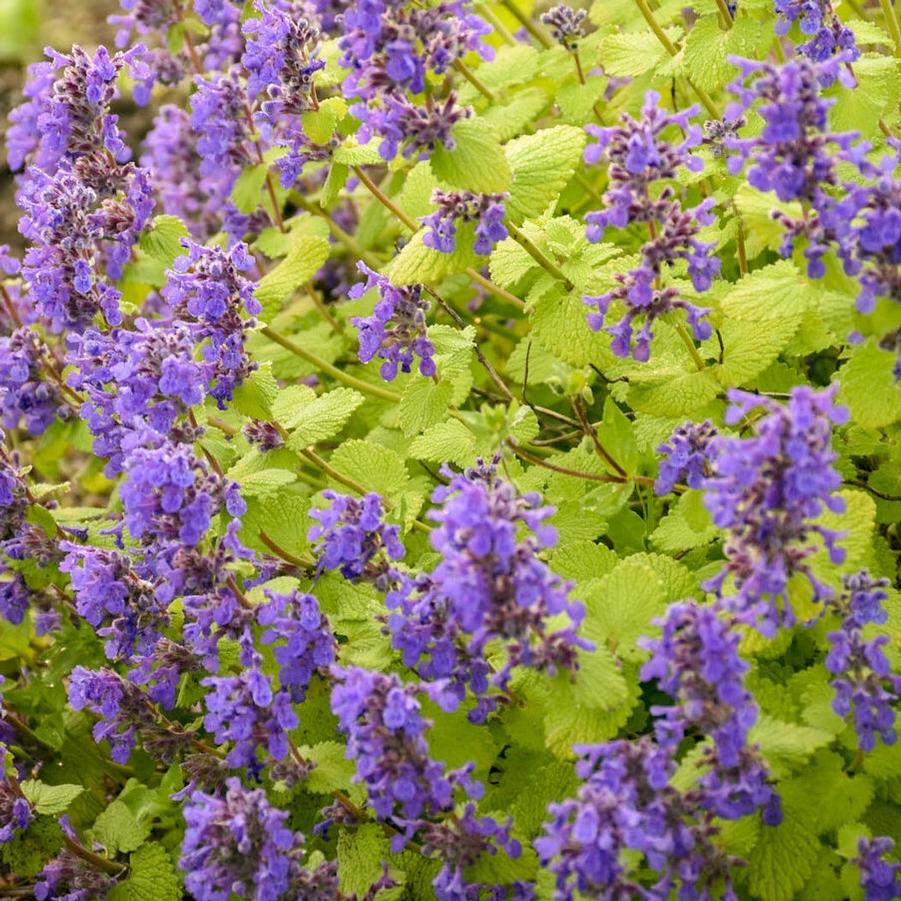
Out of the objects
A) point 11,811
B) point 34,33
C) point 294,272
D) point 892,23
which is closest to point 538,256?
point 294,272

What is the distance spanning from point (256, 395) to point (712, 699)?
5.73ft

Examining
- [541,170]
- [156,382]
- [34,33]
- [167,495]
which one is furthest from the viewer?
[34,33]

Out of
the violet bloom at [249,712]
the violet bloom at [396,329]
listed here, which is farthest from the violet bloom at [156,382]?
the violet bloom at [249,712]

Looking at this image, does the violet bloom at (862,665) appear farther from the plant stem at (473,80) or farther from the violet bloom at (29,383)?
the violet bloom at (29,383)

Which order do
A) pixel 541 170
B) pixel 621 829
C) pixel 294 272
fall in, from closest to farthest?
pixel 621 829, pixel 541 170, pixel 294 272

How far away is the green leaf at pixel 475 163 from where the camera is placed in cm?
316

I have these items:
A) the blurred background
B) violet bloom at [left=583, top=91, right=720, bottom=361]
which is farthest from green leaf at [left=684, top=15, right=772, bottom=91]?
the blurred background

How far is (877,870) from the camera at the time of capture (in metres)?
2.78

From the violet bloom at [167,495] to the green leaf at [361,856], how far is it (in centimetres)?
101

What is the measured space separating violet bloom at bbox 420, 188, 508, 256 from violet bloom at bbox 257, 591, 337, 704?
3.55 feet

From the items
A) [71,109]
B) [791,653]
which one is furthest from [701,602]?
[71,109]

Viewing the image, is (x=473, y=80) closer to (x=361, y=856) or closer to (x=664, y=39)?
(x=664, y=39)

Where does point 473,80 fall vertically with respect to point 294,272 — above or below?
above

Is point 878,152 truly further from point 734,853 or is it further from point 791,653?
point 734,853
